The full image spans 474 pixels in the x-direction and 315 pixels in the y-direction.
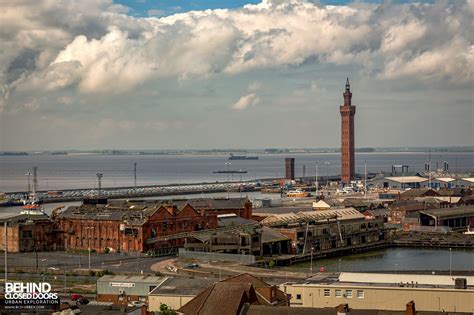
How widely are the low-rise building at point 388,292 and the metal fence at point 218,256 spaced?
2628 centimetres

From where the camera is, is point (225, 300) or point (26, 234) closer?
point (225, 300)

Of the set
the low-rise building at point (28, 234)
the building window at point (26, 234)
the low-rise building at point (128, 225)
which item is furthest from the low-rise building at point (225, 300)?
the building window at point (26, 234)

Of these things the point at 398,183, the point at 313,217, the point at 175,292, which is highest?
the point at 175,292

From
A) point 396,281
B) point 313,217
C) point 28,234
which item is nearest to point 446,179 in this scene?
point 313,217

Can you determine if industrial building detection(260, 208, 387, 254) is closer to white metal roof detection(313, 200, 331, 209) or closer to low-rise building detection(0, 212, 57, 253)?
white metal roof detection(313, 200, 331, 209)

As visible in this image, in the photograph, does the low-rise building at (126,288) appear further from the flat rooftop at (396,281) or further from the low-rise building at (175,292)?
the flat rooftop at (396,281)

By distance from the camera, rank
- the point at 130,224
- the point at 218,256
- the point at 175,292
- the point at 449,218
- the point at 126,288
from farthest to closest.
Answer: the point at 449,218 → the point at 130,224 → the point at 218,256 → the point at 126,288 → the point at 175,292

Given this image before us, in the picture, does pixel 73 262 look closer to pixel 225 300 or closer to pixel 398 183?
pixel 225 300

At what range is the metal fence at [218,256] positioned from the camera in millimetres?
70062

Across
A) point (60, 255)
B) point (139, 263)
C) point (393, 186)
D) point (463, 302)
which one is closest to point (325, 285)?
point (463, 302)

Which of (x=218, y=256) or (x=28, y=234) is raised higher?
(x=28, y=234)

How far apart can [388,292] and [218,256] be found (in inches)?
1278

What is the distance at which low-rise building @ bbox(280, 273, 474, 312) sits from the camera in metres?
39.6

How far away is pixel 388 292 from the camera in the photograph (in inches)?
1581
